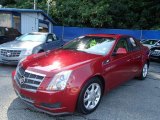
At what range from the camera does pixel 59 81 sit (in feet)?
→ 13.5

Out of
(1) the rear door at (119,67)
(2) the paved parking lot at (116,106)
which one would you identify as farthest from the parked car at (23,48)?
(1) the rear door at (119,67)

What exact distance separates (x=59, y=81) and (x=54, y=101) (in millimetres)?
340

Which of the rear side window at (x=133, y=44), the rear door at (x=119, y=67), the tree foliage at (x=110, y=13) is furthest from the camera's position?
the tree foliage at (x=110, y=13)

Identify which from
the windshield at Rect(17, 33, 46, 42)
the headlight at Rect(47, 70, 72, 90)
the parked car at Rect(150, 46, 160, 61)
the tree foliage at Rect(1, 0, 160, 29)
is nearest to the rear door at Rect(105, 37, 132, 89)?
the headlight at Rect(47, 70, 72, 90)

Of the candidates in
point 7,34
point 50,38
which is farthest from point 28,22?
point 50,38

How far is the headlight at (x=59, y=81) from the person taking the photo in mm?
4074

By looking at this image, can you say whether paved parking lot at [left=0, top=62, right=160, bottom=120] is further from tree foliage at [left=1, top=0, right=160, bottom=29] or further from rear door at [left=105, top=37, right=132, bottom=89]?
tree foliage at [left=1, top=0, right=160, bottom=29]

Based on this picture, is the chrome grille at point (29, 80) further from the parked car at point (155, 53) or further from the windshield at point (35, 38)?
the parked car at point (155, 53)

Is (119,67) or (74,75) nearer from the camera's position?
(74,75)

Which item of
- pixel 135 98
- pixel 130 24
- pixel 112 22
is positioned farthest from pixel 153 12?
pixel 135 98

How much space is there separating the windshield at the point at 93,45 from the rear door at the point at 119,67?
0.65ft

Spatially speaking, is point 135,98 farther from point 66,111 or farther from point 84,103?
point 66,111

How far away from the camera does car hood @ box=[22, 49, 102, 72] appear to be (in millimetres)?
4425

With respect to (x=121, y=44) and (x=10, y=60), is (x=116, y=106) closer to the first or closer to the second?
(x=121, y=44)
